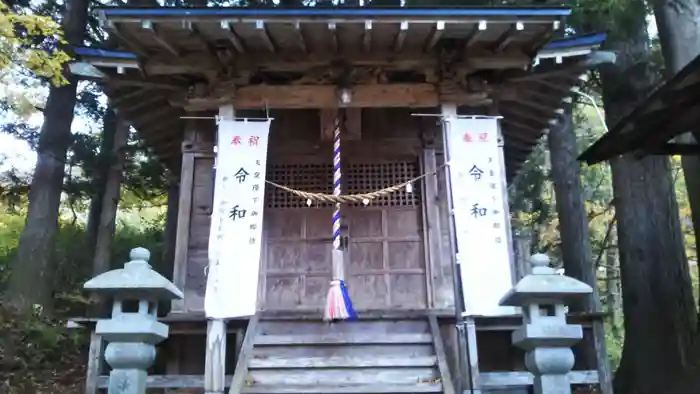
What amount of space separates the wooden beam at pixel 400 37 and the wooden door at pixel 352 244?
6.86ft

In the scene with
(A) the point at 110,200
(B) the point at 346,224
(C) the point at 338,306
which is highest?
(A) the point at 110,200

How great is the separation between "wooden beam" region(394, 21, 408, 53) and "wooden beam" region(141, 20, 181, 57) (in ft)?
8.32

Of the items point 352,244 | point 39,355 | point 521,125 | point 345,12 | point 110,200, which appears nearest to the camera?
point 345,12

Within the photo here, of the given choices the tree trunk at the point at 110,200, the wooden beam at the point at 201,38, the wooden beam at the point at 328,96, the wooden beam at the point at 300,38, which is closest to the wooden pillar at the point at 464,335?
the wooden beam at the point at 328,96

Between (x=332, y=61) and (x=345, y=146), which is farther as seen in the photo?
(x=345, y=146)

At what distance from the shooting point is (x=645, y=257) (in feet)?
28.6

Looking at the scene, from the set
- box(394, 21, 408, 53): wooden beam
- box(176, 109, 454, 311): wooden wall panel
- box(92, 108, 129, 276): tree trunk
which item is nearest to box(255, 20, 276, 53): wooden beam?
box(394, 21, 408, 53): wooden beam

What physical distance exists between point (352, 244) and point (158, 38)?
11.9ft

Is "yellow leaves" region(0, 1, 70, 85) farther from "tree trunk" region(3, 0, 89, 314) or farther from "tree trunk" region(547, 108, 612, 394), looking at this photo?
"tree trunk" region(547, 108, 612, 394)

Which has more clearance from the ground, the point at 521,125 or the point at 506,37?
the point at 506,37

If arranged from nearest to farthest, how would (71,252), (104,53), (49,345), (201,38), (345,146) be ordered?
(201,38), (104,53), (345,146), (49,345), (71,252)

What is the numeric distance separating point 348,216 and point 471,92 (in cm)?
242

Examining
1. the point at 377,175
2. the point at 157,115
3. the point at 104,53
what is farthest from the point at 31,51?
the point at 377,175

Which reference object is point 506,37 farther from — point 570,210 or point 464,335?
point 570,210
